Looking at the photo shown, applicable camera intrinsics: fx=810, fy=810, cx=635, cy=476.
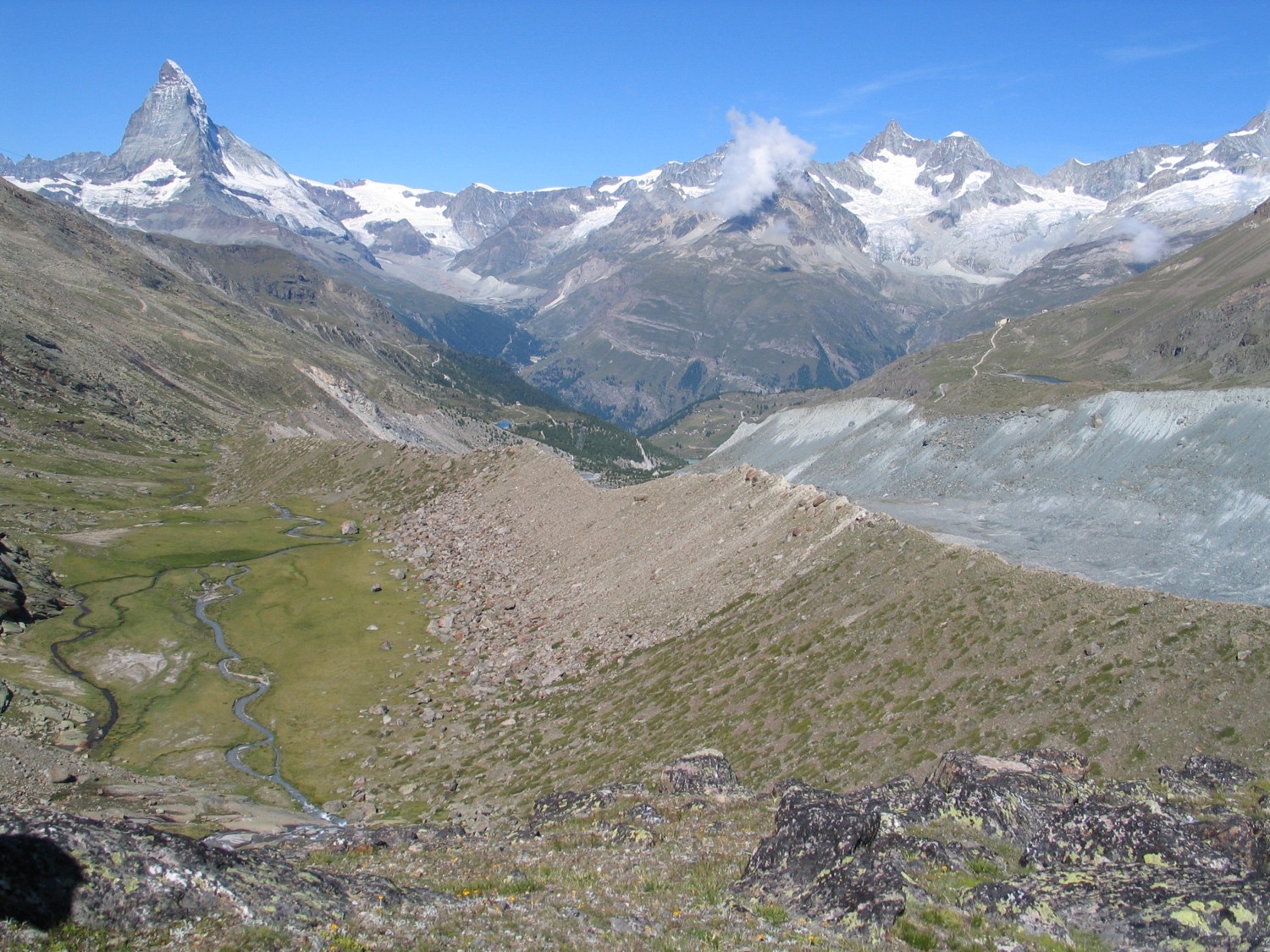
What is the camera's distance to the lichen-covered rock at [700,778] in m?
32.7

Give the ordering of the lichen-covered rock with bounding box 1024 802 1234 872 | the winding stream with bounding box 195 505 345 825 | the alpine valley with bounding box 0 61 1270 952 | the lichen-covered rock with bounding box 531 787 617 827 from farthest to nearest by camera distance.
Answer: the winding stream with bounding box 195 505 345 825 → the lichen-covered rock with bounding box 531 787 617 827 → the lichen-covered rock with bounding box 1024 802 1234 872 → the alpine valley with bounding box 0 61 1270 952

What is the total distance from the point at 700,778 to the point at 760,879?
1260cm

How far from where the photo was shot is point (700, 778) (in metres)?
33.3

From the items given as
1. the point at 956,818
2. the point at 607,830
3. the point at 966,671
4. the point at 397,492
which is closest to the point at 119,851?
the point at 607,830

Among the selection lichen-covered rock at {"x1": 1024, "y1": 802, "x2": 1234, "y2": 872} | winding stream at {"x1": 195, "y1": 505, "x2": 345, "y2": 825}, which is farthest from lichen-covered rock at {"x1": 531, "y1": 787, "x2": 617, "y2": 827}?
winding stream at {"x1": 195, "y1": 505, "x2": 345, "y2": 825}

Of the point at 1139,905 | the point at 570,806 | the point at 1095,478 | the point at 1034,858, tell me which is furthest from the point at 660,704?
the point at 1095,478

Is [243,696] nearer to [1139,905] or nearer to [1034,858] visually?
[1034,858]

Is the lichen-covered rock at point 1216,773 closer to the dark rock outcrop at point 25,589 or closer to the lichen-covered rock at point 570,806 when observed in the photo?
the lichen-covered rock at point 570,806

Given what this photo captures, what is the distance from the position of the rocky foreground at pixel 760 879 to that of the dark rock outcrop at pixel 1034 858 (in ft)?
0.18

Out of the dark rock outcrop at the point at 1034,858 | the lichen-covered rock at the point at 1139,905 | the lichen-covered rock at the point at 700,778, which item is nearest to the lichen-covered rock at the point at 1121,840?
the dark rock outcrop at the point at 1034,858

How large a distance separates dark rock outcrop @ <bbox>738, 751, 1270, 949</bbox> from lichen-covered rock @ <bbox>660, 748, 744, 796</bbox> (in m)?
7.15

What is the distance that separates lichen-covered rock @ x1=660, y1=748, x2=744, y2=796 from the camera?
32719mm

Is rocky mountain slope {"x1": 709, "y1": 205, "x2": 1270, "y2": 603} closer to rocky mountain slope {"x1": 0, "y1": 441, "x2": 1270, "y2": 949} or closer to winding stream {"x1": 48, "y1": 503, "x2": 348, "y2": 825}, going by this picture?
rocky mountain slope {"x1": 0, "y1": 441, "x2": 1270, "y2": 949}

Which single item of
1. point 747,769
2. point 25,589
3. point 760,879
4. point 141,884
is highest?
point 141,884
